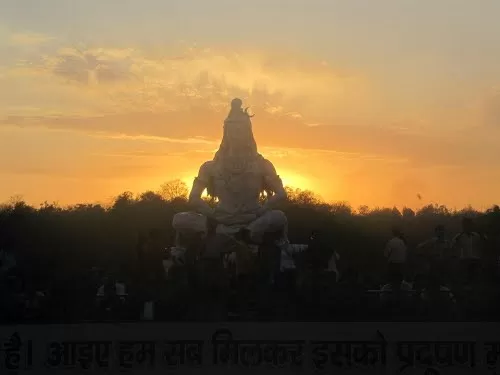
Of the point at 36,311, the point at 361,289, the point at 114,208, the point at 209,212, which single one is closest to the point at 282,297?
the point at 361,289

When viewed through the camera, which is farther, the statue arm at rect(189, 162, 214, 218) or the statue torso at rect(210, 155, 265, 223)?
the statue arm at rect(189, 162, 214, 218)

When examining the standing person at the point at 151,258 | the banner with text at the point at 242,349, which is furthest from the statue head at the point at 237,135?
the banner with text at the point at 242,349

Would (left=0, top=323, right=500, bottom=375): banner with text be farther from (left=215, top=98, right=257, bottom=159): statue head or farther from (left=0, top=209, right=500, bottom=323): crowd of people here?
(left=215, top=98, right=257, bottom=159): statue head

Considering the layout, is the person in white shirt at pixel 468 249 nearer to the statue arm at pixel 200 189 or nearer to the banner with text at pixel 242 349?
the banner with text at pixel 242 349

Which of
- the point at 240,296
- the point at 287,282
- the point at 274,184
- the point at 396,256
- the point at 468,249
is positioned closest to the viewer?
the point at 240,296

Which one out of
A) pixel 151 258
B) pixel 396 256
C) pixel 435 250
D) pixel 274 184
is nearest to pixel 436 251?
pixel 435 250

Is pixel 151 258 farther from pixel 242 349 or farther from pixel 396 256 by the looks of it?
pixel 242 349

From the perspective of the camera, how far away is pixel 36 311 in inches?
508

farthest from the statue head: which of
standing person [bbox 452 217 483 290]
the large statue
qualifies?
standing person [bbox 452 217 483 290]

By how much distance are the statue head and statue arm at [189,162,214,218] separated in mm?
293

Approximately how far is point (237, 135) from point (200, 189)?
40.9 inches

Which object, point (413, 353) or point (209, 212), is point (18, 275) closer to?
point (209, 212)

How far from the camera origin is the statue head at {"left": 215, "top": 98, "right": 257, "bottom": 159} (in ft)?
59.2

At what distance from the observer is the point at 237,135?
1802 cm
